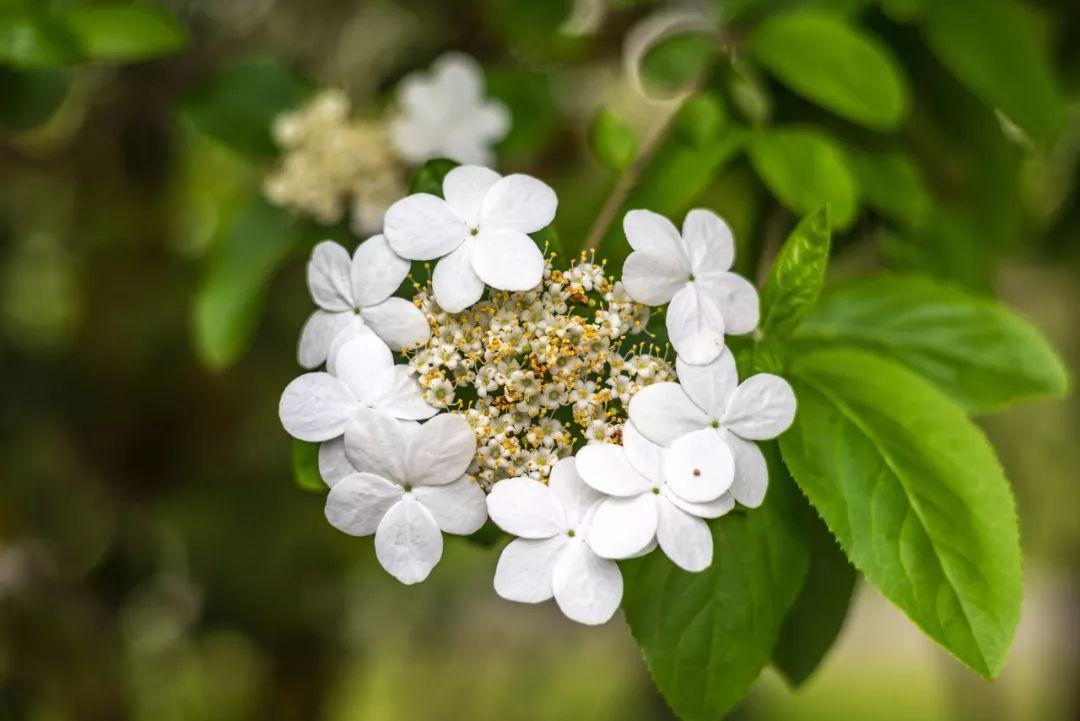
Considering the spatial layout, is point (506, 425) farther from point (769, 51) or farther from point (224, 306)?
point (224, 306)

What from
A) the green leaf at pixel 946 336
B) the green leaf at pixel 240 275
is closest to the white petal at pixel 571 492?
the green leaf at pixel 946 336

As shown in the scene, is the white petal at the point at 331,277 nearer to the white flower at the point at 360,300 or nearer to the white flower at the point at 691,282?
the white flower at the point at 360,300

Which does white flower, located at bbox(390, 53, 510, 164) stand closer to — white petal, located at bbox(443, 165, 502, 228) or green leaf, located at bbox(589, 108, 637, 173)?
green leaf, located at bbox(589, 108, 637, 173)

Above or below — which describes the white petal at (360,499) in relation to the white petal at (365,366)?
below

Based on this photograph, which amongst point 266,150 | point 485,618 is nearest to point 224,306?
point 266,150

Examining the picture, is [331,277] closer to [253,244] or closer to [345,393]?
[345,393]

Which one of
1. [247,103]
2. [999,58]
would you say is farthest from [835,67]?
[247,103]
